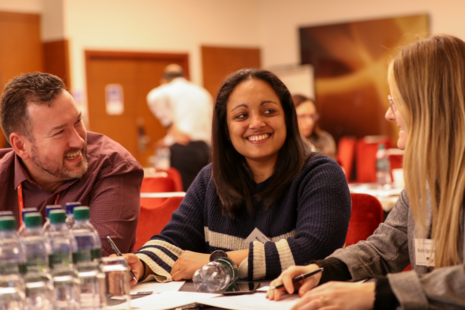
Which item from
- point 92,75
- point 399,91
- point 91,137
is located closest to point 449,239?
point 399,91

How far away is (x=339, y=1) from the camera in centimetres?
959

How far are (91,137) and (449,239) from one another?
1.51 m

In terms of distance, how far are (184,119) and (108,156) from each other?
4522 mm

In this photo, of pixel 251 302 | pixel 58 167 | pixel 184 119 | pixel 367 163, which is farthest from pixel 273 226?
pixel 184 119

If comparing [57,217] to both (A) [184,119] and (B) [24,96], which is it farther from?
(A) [184,119]

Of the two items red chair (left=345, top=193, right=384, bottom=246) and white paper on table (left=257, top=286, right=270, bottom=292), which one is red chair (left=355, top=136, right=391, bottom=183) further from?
white paper on table (left=257, top=286, right=270, bottom=292)

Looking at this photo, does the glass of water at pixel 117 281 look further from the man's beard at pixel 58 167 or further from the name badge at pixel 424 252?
the name badge at pixel 424 252

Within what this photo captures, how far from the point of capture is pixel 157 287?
181 cm

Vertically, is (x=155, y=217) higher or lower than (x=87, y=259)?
lower

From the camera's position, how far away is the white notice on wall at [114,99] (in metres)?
8.50

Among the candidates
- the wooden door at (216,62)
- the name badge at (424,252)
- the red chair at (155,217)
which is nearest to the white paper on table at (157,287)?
the name badge at (424,252)

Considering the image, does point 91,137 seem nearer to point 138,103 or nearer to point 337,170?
point 337,170

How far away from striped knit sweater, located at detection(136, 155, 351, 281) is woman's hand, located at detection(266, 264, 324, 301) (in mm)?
244

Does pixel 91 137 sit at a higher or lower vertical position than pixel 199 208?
higher
